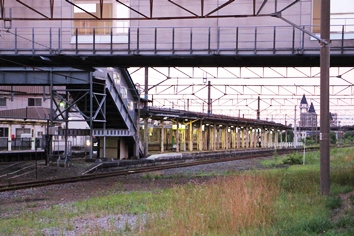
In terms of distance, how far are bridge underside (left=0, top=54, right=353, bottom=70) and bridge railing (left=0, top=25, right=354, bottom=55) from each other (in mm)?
227

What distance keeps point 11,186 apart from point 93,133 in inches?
495

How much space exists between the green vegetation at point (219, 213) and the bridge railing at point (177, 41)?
826 cm

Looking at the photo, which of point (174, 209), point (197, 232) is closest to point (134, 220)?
point (174, 209)

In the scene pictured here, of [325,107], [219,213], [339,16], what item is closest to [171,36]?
[339,16]

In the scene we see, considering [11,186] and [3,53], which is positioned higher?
[3,53]

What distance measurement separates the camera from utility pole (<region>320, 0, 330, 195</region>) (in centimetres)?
1393

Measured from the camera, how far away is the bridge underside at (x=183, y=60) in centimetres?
2225

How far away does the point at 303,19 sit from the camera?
22.3 metres

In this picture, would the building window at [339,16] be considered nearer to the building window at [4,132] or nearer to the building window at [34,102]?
the building window at [4,132]

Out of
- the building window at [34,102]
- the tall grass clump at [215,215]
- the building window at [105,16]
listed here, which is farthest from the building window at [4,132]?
the tall grass clump at [215,215]

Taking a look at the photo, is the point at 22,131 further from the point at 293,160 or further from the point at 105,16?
the point at 105,16

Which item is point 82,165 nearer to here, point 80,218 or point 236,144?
point 80,218

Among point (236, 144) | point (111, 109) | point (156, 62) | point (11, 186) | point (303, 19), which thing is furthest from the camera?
point (236, 144)

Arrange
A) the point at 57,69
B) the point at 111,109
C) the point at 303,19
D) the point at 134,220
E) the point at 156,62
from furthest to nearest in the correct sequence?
1. the point at 111,109
2. the point at 57,69
3. the point at 156,62
4. the point at 303,19
5. the point at 134,220
